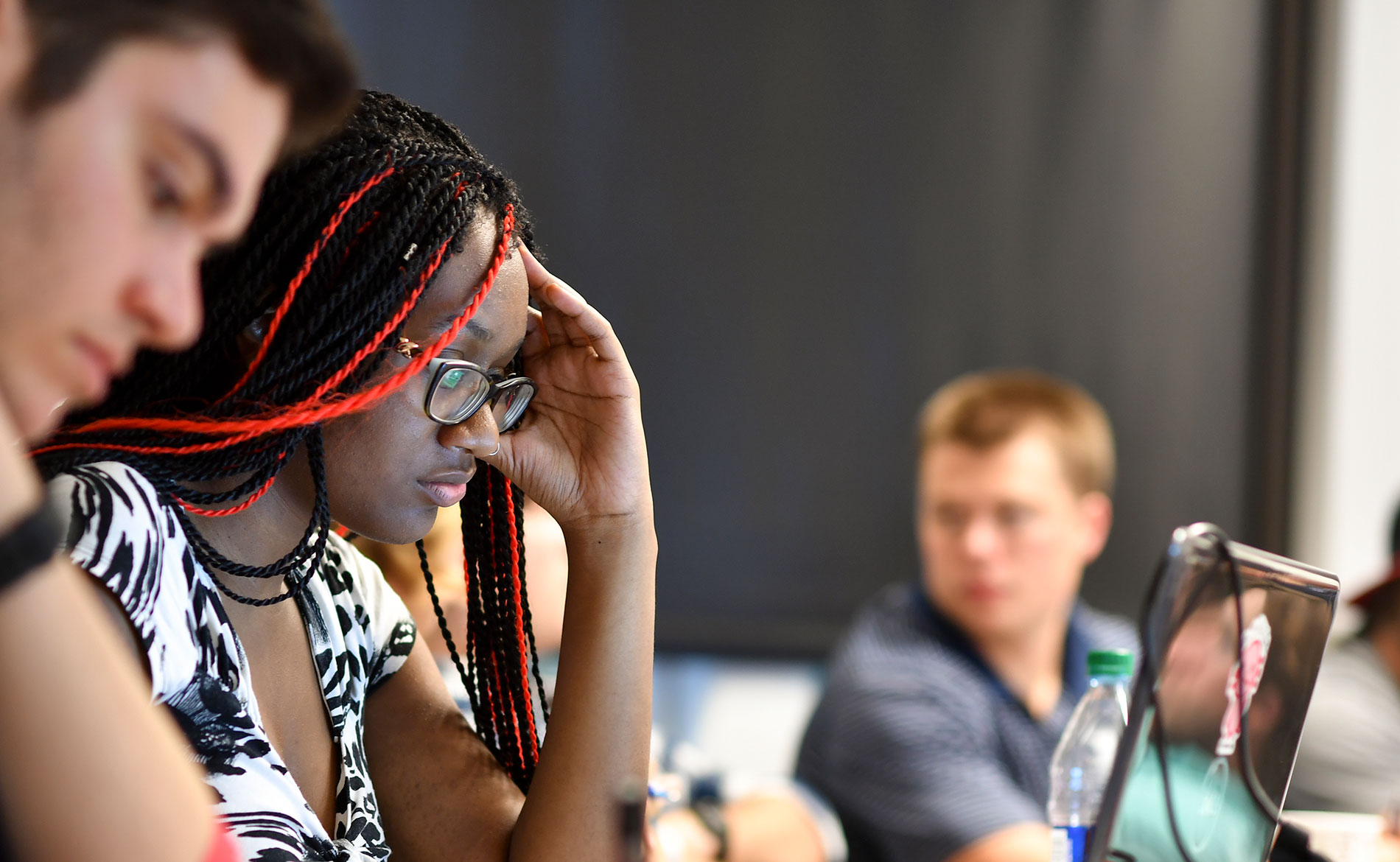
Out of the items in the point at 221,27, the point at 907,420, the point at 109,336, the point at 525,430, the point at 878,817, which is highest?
the point at 221,27

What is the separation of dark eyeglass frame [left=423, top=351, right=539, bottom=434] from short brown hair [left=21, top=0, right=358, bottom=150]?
1.20 ft

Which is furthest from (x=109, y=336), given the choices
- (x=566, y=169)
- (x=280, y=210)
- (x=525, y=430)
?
(x=566, y=169)

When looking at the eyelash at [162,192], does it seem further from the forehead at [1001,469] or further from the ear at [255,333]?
the forehead at [1001,469]

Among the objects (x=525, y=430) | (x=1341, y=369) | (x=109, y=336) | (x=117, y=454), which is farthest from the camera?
(x=1341, y=369)

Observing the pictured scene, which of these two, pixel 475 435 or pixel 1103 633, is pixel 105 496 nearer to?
pixel 475 435

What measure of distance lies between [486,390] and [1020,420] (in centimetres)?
148

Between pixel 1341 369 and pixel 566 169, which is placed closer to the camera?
pixel 566 169

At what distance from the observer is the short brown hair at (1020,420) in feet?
7.72

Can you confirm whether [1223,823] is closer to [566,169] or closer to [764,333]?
[764,333]

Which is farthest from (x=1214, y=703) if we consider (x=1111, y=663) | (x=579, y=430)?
(x=579, y=430)

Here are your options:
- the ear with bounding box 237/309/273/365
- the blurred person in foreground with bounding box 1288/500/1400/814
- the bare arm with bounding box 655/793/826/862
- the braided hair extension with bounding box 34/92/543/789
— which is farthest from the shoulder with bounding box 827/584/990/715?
the ear with bounding box 237/309/273/365

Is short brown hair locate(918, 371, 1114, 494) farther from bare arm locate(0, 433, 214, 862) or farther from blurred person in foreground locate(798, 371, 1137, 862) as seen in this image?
bare arm locate(0, 433, 214, 862)

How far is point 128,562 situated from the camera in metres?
0.81

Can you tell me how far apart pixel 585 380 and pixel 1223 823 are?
71 centimetres
